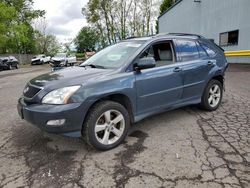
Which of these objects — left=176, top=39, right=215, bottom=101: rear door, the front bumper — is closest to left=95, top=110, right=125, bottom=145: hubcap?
the front bumper

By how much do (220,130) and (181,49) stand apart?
1.69 m

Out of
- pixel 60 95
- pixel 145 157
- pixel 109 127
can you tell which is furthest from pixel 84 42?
pixel 145 157

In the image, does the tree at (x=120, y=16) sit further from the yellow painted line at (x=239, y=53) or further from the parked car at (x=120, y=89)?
the parked car at (x=120, y=89)

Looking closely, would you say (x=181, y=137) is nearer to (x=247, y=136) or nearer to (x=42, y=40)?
(x=247, y=136)

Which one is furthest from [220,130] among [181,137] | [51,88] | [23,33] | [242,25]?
[23,33]

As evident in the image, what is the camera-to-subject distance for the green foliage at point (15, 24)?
3269 centimetres

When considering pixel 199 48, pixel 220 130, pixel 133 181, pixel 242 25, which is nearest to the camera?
pixel 133 181

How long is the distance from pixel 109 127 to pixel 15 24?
37.3 meters

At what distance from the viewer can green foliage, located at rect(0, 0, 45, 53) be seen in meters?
32.7

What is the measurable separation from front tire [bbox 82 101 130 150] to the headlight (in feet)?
1.30

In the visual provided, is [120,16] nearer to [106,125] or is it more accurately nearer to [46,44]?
[46,44]

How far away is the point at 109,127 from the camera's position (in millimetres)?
3723

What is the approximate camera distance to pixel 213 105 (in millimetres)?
5488

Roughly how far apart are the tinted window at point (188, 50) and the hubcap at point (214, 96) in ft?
3.02
